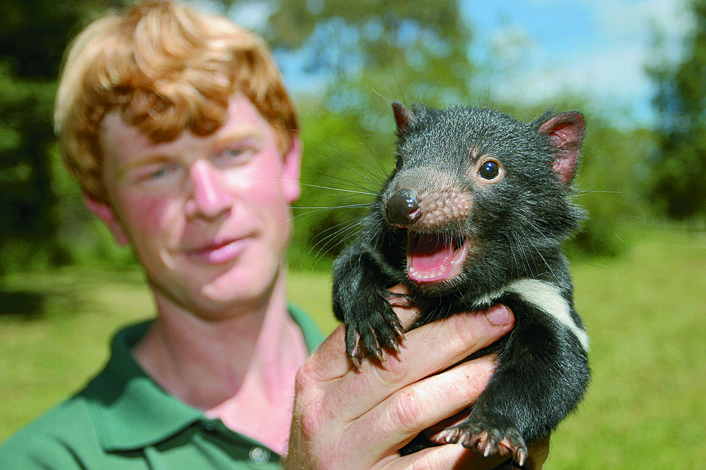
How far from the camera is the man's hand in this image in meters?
2.09

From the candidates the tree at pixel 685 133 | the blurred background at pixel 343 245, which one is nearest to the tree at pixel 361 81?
the blurred background at pixel 343 245

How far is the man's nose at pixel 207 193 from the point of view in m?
2.86

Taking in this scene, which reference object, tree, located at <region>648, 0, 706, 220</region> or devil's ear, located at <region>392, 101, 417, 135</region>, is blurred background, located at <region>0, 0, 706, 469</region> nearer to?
devil's ear, located at <region>392, 101, 417, 135</region>

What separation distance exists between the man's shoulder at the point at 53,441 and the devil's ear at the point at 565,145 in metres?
2.73

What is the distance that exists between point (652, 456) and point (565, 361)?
18.3ft

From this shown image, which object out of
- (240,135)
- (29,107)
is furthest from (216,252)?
(29,107)

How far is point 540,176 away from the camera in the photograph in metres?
2.28

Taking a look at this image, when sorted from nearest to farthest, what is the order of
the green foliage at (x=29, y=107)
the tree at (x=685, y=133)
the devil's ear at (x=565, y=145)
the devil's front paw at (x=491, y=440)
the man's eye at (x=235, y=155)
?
the devil's front paw at (x=491, y=440) < the devil's ear at (x=565, y=145) < the man's eye at (x=235, y=155) < the green foliage at (x=29, y=107) < the tree at (x=685, y=133)

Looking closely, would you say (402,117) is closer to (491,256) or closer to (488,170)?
(488,170)

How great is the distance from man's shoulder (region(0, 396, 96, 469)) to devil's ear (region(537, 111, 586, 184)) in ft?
8.97

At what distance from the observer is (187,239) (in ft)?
9.68

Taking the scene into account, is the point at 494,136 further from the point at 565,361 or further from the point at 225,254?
the point at 225,254

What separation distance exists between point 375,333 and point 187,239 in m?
1.33

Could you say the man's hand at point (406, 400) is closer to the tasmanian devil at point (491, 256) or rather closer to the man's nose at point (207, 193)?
the tasmanian devil at point (491, 256)
